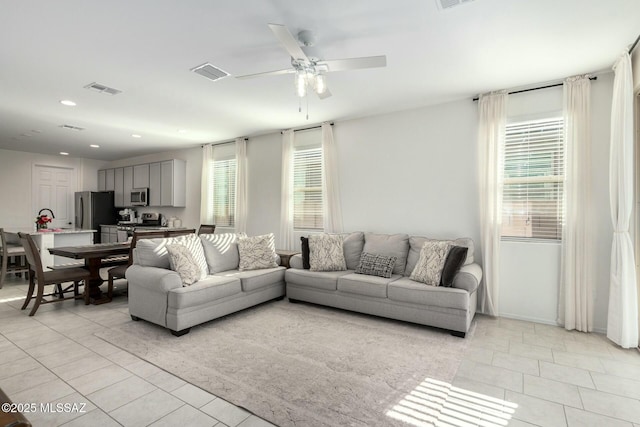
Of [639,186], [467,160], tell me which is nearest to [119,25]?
[467,160]

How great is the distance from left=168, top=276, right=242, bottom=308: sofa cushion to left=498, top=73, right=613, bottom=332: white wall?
11.0ft

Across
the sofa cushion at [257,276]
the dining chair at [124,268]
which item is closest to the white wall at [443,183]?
the sofa cushion at [257,276]

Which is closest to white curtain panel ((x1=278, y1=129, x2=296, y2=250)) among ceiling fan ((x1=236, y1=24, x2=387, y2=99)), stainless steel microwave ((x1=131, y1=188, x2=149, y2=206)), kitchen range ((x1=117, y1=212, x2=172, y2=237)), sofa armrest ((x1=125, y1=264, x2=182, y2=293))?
sofa armrest ((x1=125, y1=264, x2=182, y2=293))

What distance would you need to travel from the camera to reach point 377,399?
2.22 m

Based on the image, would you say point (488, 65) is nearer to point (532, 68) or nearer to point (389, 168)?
point (532, 68)

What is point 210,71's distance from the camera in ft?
10.9

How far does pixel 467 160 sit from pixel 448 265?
155cm

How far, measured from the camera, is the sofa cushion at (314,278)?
13.5 feet

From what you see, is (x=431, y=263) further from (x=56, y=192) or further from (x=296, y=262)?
(x=56, y=192)

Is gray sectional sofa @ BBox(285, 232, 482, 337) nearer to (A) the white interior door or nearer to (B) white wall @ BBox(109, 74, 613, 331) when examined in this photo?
(B) white wall @ BBox(109, 74, 613, 331)

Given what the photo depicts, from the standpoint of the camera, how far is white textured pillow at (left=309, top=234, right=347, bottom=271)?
444cm

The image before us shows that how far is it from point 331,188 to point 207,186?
3179 millimetres

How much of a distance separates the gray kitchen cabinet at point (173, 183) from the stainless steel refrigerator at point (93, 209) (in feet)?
7.28

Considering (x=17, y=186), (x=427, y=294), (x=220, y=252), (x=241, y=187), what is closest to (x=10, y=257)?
(x=17, y=186)
